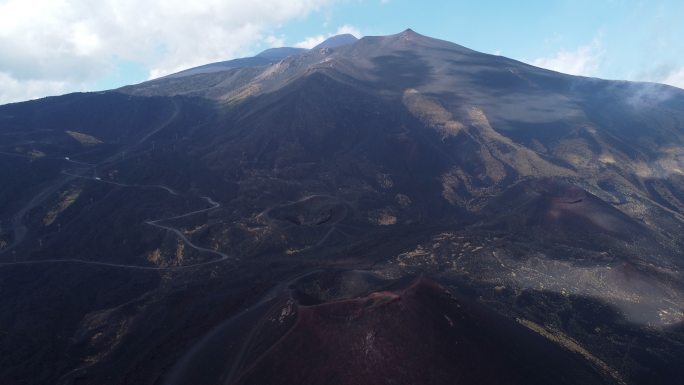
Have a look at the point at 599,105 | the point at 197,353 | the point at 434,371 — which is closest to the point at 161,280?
the point at 197,353

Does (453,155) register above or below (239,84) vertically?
below

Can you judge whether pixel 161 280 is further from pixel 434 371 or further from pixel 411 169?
pixel 411 169

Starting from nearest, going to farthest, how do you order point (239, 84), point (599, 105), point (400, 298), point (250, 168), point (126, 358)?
point (400, 298), point (126, 358), point (250, 168), point (599, 105), point (239, 84)

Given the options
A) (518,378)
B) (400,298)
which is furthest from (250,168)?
(518,378)

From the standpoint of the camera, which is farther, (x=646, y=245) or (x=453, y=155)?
(x=453, y=155)

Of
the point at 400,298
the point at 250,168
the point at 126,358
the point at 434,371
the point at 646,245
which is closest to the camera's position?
the point at 434,371

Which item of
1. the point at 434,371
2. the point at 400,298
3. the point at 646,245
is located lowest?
the point at 646,245

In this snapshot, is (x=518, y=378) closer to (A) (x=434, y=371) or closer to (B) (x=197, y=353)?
(A) (x=434, y=371)
